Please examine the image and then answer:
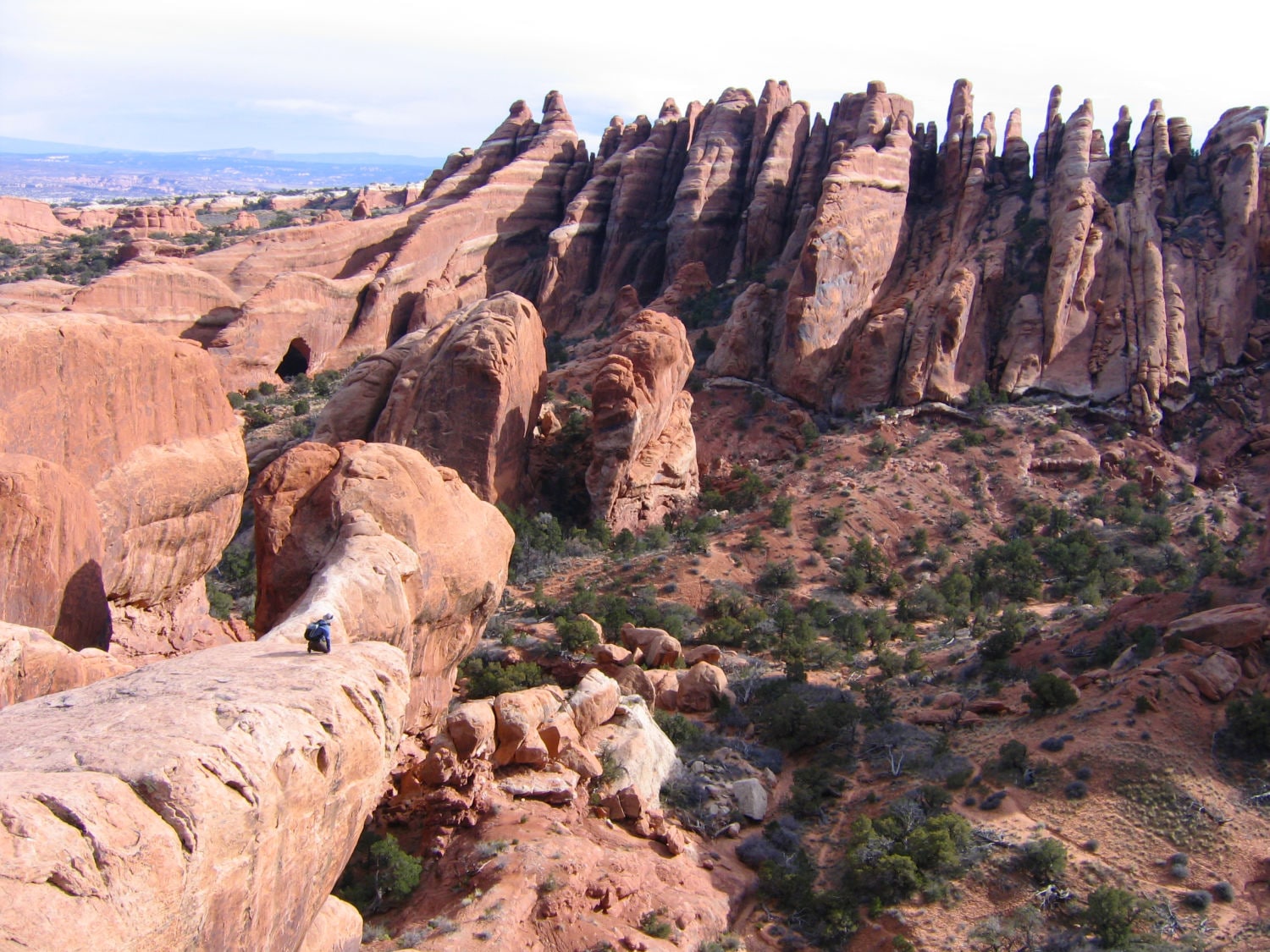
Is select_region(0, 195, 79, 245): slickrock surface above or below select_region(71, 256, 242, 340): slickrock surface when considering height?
above

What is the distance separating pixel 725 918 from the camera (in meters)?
15.0

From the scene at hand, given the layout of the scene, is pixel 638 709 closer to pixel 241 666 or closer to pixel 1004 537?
pixel 241 666

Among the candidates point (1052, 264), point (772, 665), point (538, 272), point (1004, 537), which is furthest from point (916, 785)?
point (538, 272)

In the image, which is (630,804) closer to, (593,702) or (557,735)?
(557,735)

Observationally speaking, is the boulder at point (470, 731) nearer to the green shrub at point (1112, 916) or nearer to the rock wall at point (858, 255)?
the green shrub at point (1112, 916)

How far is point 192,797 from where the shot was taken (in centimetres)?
740

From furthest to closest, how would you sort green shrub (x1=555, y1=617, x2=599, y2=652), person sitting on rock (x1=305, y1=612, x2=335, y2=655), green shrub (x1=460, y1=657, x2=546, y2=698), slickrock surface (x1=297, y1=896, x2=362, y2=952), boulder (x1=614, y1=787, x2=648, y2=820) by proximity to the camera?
green shrub (x1=555, y1=617, x2=599, y2=652)
green shrub (x1=460, y1=657, x2=546, y2=698)
boulder (x1=614, y1=787, x2=648, y2=820)
slickrock surface (x1=297, y1=896, x2=362, y2=952)
person sitting on rock (x1=305, y1=612, x2=335, y2=655)

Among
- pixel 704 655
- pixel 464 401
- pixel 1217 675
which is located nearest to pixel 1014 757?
pixel 1217 675

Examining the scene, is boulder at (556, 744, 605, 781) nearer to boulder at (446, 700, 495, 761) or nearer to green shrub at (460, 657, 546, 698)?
boulder at (446, 700, 495, 761)

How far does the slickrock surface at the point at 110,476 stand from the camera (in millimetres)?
14570

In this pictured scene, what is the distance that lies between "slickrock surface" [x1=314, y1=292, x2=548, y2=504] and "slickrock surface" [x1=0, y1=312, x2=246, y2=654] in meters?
10.2

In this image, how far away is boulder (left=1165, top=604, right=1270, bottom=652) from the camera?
19.3 metres

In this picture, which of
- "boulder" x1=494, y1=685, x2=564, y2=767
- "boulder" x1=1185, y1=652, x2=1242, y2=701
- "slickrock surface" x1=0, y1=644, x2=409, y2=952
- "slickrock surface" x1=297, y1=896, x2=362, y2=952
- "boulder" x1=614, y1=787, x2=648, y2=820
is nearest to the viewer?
"slickrock surface" x1=0, y1=644, x2=409, y2=952

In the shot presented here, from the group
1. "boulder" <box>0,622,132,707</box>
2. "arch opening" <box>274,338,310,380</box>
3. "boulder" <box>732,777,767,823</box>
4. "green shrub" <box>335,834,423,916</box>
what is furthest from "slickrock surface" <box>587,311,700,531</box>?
"boulder" <box>0,622,132,707</box>
